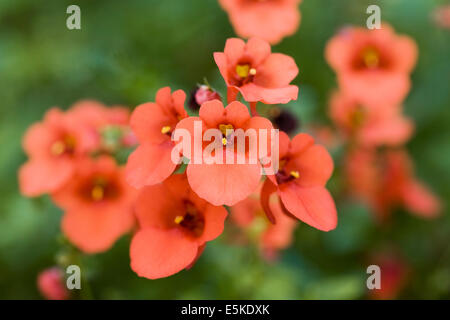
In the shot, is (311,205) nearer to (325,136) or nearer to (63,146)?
(63,146)

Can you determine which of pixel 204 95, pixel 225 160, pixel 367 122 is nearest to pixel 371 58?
pixel 367 122

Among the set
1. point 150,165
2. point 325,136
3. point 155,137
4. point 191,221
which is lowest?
point 191,221

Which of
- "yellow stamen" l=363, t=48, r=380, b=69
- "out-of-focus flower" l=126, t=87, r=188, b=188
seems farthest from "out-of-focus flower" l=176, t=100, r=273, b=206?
"yellow stamen" l=363, t=48, r=380, b=69

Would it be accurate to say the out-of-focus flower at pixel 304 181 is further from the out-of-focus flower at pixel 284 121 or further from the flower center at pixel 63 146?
the flower center at pixel 63 146

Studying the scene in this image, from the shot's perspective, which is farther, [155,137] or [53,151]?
[53,151]
